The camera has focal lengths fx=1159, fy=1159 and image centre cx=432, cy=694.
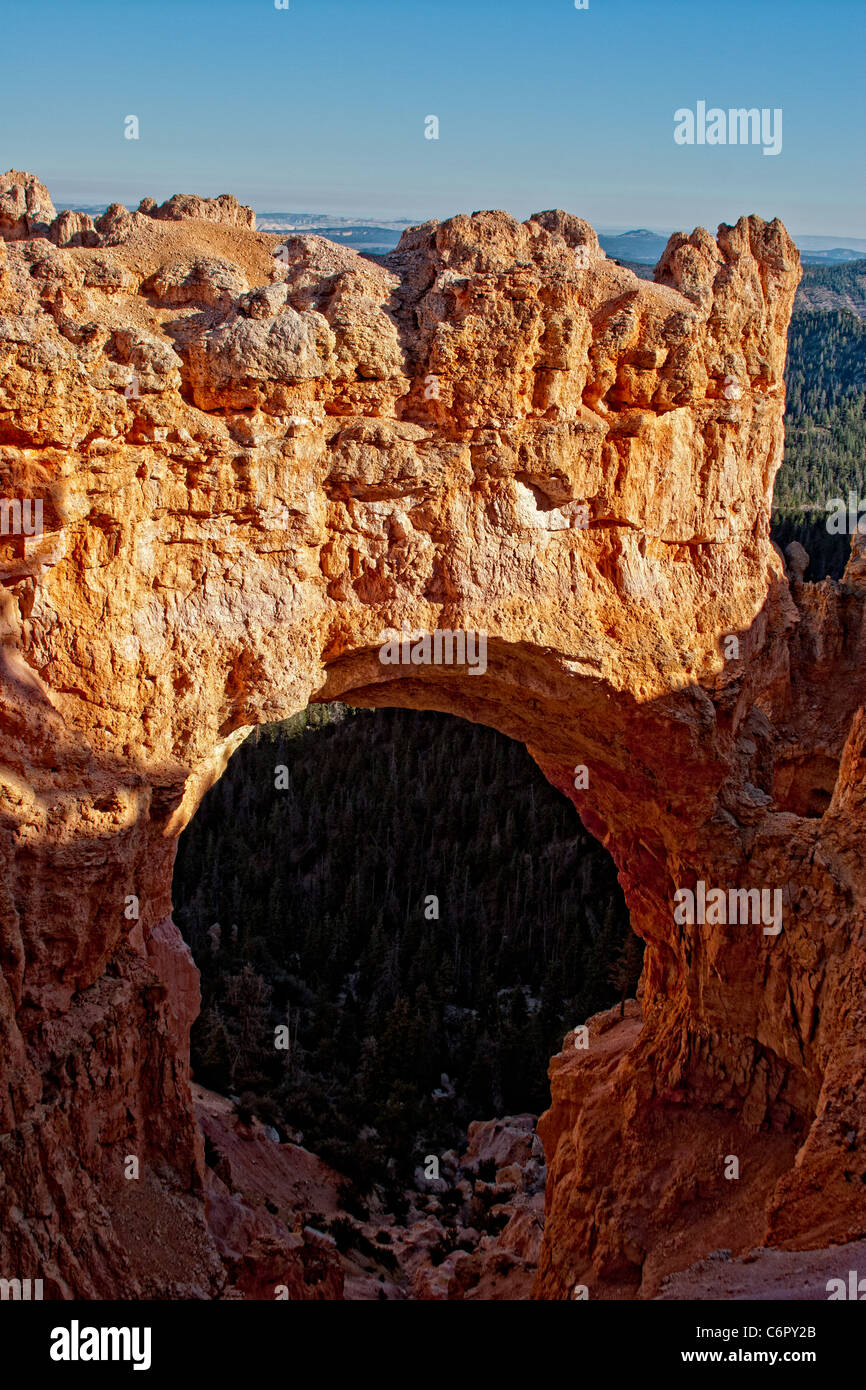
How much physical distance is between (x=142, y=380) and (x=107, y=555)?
1314 mm

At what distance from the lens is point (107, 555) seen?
8672 millimetres

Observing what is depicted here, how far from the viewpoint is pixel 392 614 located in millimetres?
9945

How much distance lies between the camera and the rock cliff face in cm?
852

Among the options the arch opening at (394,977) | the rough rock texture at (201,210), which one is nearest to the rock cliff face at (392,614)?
the rough rock texture at (201,210)

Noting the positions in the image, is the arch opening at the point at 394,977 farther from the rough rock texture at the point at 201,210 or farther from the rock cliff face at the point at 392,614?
the rough rock texture at the point at 201,210

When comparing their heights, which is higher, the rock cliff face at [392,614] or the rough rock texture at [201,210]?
the rough rock texture at [201,210]

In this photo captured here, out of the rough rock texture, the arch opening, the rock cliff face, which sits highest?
the rough rock texture

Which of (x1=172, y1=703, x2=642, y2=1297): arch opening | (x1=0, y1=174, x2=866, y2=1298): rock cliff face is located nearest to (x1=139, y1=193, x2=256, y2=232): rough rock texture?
(x1=0, y1=174, x2=866, y2=1298): rock cliff face

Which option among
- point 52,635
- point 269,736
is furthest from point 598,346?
point 269,736

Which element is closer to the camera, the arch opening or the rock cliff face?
the rock cliff face

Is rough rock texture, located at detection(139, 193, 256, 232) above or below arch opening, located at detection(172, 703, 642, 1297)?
above

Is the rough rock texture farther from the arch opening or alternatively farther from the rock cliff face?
the arch opening

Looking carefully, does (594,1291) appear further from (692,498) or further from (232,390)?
(232,390)

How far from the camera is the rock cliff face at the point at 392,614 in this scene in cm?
852
